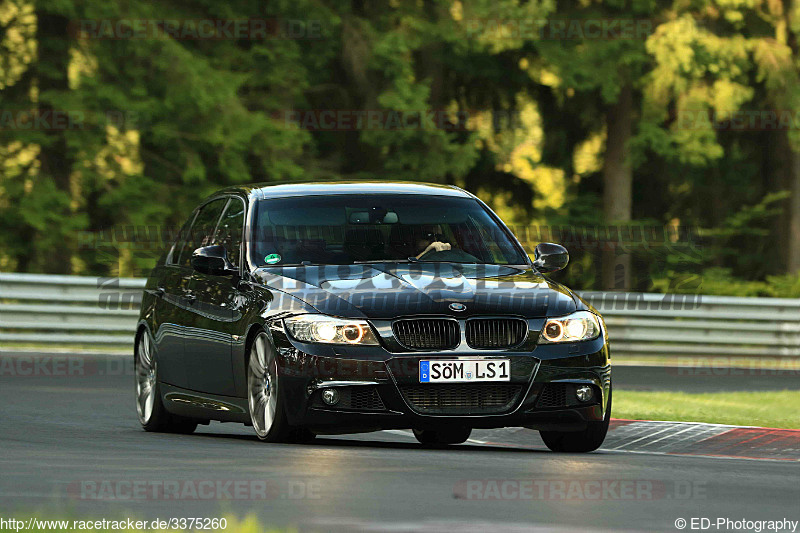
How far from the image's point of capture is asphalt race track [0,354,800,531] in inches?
305

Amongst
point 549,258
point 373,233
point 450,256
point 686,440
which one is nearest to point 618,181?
point 686,440

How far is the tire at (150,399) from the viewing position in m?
12.7

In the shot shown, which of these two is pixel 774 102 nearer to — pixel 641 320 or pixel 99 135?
pixel 641 320

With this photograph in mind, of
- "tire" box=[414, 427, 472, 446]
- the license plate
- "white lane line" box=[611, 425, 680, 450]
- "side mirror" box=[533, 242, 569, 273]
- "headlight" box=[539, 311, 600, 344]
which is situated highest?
"side mirror" box=[533, 242, 569, 273]

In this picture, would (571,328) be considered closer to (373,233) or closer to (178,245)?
(373,233)

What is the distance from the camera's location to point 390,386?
10.4 metres

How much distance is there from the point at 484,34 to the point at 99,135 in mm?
7907

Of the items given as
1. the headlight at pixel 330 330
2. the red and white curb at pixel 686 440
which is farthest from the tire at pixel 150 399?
the headlight at pixel 330 330

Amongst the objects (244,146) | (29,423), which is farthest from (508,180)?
(29,423)

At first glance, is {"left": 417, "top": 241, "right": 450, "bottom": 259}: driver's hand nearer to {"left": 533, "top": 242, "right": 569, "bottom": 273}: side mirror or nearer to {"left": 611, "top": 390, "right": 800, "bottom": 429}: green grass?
{"left": 533, "top": 242, "right": 569, "bottom": 273}: side mirror

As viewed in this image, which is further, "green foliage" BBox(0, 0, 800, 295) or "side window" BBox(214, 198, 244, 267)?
"green foliage" BBox(0, 0, 800, 295)

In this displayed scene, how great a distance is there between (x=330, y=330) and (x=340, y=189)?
193 centimetres

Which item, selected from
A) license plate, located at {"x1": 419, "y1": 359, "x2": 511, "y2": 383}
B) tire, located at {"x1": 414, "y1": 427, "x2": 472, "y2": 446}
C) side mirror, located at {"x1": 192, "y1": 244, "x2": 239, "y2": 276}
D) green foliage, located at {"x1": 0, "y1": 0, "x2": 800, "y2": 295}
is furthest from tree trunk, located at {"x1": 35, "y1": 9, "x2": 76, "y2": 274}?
license plate, located at {"x1": 419, "y1": 359, "x2": 511, "y2": 383}

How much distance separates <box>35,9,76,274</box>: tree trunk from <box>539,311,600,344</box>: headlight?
19.2 meters
